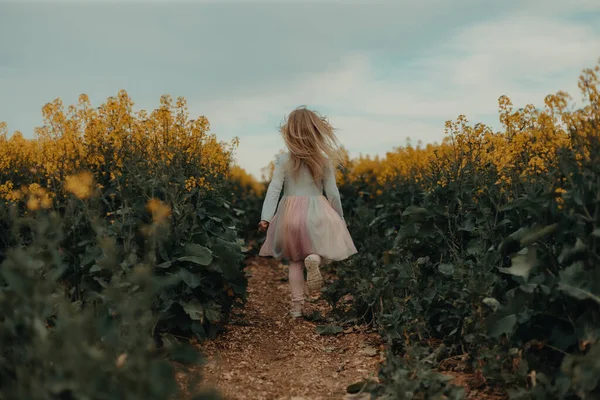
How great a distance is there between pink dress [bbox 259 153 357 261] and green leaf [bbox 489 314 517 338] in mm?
2335

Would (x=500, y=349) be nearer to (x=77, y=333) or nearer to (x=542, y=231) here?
(x=542, y=231)

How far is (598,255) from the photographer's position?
364 centimetres

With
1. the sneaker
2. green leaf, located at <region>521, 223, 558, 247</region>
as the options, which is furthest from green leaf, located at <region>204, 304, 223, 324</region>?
green leaf, located at <region>521, 223, 558, 247</region>

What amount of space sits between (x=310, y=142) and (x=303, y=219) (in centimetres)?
73

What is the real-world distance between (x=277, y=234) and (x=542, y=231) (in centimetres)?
286

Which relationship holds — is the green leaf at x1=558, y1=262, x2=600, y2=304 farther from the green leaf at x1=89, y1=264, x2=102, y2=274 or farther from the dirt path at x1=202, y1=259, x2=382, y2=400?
the green leaf at x1=89, y1=264, x2=102, y2=274

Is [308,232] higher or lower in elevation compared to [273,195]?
lower

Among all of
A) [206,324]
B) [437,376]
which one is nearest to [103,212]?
[206,324]

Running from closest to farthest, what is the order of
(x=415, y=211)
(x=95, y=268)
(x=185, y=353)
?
1. (x=185, y=353)
2. (x=95, y=268)
3. (x=415, y=211)

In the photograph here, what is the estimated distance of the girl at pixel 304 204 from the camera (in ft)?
20.0

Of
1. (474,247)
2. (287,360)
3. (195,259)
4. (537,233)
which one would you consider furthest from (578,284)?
(195,259)

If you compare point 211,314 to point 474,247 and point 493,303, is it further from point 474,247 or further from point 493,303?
point 493,303

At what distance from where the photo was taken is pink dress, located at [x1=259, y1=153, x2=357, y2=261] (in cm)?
609

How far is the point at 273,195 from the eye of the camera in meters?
6.18
